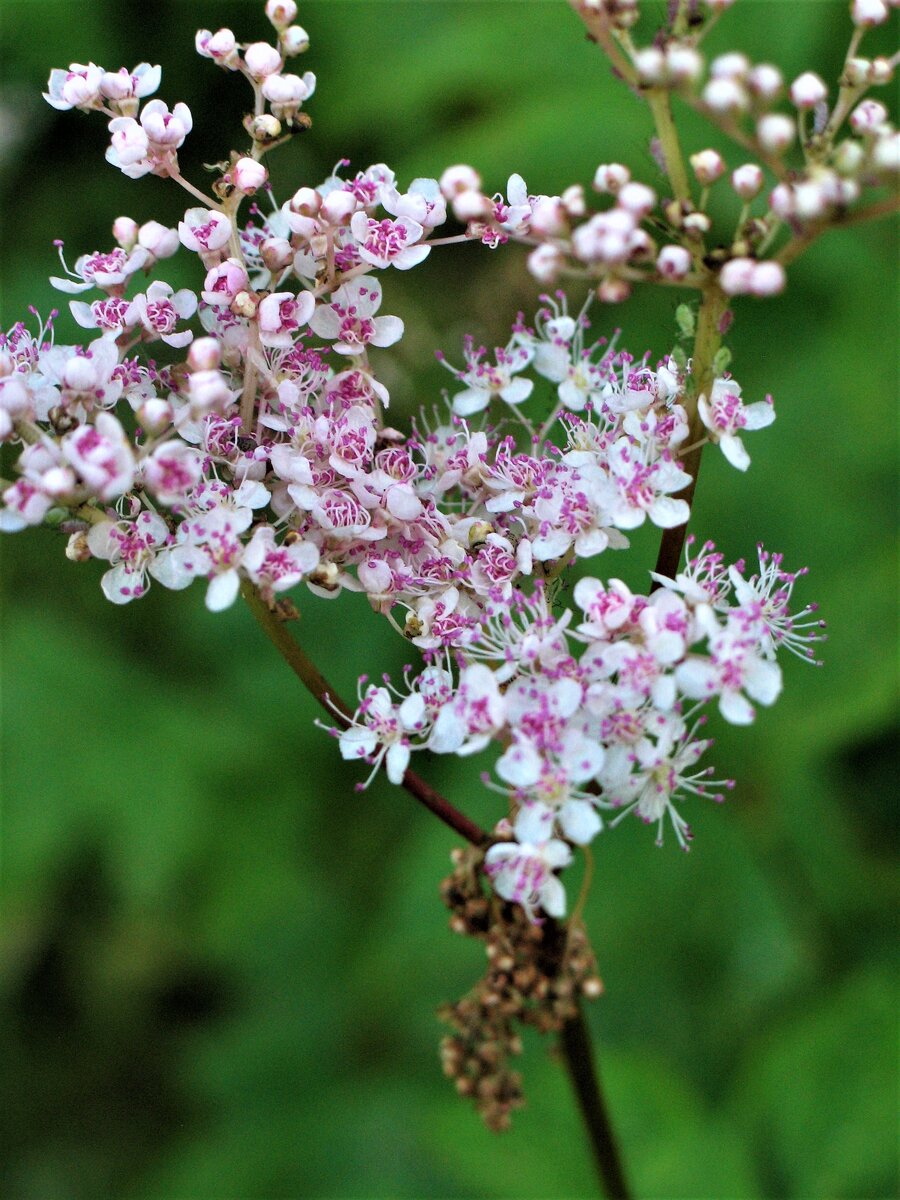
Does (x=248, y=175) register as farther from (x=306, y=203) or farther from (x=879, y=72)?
(x=879, y=72)

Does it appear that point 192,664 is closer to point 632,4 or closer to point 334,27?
point 334,27

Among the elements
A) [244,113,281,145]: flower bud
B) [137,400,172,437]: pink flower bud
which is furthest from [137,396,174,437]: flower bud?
[244,113,281,145]: flower bud

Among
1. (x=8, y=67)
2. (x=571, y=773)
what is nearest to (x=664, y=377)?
(x=571, y=773)

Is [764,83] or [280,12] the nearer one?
[764,83]

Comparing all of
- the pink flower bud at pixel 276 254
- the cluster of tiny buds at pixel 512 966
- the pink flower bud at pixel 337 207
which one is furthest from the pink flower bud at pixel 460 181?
the cluster of tiny buds at pixel 512 966

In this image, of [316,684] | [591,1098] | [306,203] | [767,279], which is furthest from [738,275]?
[591,1098]

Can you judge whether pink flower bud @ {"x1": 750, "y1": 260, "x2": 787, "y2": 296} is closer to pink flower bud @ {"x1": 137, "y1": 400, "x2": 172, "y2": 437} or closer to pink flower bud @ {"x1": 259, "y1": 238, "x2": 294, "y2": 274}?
pink flower bud @ {"x1": 259, "y1": 238, "x2": 294, "y2": 274}
